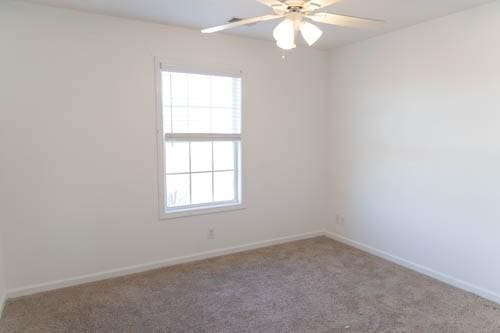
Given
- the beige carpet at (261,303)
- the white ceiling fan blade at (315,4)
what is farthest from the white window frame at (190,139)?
the white ceiling fan blade at (315,4)

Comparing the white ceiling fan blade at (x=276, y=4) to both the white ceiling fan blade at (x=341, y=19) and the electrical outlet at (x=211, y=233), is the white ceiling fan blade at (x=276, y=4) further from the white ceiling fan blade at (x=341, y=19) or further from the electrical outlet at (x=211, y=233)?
the electrical outlet at (x=211, y=233)

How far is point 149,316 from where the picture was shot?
2.62 metres

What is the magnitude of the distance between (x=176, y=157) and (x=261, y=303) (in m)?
1.70

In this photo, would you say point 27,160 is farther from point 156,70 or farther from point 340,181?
point 340,181

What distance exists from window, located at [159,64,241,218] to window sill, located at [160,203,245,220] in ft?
0.03

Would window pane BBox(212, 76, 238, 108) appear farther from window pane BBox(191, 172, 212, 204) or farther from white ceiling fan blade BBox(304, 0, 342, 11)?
white ceiling fan blade BBox(304, 0, 342, 11)

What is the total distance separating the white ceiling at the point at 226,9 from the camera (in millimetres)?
2789

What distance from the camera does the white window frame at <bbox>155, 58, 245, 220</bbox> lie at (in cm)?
341

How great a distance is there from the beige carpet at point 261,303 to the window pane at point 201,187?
712mm

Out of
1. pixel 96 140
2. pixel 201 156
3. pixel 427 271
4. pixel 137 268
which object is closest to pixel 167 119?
pixel 201 156

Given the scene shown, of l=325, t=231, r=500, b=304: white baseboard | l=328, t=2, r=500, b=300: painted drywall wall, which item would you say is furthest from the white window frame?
l=325, t=231, r=500, b=304: white baseboard

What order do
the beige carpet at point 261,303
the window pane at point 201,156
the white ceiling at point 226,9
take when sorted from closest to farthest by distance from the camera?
the beige carpet at point 261,303 < the white ceiling at point 226,9 < the window pane at point 201,156

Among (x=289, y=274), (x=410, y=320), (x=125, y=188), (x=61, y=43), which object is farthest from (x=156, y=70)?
(x=410, y=320)

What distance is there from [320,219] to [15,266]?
3.43 metres
